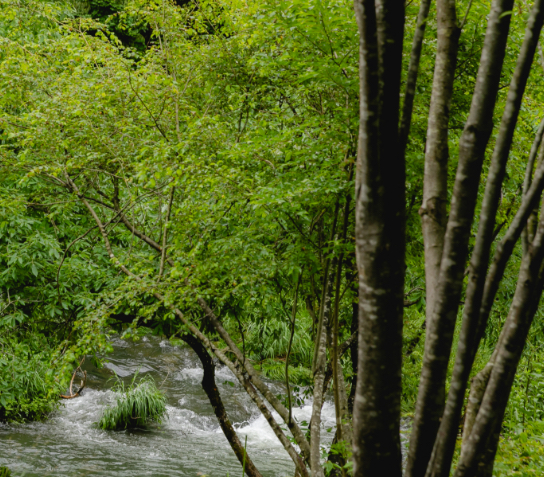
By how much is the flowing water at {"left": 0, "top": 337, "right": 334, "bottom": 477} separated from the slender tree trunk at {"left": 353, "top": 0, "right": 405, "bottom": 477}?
6.59 m

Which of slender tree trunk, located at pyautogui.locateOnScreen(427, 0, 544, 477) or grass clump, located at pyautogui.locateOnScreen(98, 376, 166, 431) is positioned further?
grass clump, located at pyautogui.locateOnScreen(98, 376, 166, 431)

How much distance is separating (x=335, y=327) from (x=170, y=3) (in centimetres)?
481

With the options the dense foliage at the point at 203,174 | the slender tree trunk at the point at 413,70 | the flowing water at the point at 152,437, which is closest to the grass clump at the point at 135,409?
the flowing water at the point at 152,437

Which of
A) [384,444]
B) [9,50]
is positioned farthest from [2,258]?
[384,444]

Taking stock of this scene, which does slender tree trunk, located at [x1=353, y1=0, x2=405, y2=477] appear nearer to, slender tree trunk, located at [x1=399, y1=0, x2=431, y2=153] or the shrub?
slender tree trunk, located at [x1=399, y1=0, x2=431, y2=153]

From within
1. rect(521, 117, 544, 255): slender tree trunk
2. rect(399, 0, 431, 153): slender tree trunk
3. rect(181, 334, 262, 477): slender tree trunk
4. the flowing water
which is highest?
rect(399, 0, 431, 153): slender tree trunk

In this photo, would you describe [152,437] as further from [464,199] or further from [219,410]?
[464,199]

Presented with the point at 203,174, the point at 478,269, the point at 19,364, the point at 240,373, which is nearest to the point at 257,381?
the point at 240,373

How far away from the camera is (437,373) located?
1763 millimetres

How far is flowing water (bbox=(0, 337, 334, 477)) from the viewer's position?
8297 millimetres

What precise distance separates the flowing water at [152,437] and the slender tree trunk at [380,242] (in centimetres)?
659

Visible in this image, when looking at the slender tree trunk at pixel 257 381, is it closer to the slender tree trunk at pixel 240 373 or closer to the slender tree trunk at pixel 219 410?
the slender tree trunk at pixel 240 373

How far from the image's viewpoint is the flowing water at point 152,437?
8297 mm

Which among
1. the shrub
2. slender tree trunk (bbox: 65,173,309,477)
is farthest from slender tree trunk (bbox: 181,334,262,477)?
the shrub
